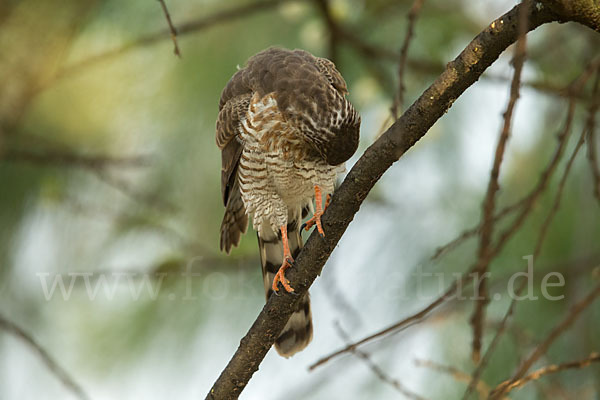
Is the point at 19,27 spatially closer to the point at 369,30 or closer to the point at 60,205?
the point at 60,205

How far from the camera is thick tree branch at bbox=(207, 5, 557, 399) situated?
1801 mm

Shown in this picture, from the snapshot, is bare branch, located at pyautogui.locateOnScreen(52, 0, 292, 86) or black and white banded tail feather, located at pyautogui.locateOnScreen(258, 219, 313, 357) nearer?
black and white banded tail feather, located at pyautogui.locateOnScreen(258, 219, 313, 357)

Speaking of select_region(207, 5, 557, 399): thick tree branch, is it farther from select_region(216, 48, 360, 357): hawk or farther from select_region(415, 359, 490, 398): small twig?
select_region(415, 359, 490, 398): small twig

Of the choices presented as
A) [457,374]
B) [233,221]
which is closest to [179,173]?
[233,221]

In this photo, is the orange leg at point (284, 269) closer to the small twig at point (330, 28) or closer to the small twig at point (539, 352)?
the small twig at point (539, 352)

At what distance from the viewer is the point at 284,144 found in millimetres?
2854

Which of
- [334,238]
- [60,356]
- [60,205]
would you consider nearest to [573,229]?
[334,238]

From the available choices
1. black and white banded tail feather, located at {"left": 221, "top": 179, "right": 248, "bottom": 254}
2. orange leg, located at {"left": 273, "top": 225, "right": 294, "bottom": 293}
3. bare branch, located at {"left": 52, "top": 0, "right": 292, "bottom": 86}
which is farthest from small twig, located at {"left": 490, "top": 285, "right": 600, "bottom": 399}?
bare branch, located at {"left": 52, "top": 0, "right": 292, "bottom": 86}

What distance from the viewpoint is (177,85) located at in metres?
4.25

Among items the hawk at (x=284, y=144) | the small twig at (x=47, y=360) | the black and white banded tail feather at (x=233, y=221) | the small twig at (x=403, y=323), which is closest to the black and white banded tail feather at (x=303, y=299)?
the hawk at (x=284, y=144)

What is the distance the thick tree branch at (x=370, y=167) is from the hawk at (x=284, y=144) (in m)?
0.10

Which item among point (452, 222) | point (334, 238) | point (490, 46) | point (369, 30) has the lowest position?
point (334, 238)

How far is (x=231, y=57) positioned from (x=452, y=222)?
67.4 inches

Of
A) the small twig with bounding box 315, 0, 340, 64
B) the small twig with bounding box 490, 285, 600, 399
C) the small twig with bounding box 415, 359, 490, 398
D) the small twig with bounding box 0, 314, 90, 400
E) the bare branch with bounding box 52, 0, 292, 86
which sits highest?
the small twig with bounding box 315, 0, 340, 64
